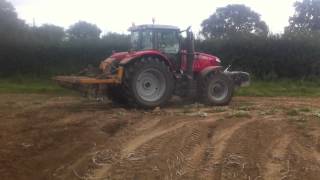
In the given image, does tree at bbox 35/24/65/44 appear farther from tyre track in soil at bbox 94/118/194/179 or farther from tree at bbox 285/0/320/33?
tree at bbox 285/0/320/33

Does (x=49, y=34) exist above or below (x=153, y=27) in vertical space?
below

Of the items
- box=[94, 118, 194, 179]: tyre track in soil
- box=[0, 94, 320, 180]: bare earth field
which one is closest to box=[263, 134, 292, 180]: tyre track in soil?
box=[0, 94, 320, 180]: bare earth field

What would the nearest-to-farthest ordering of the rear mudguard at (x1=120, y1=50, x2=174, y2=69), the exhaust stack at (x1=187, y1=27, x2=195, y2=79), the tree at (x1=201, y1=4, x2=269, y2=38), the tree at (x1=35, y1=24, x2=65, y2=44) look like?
the rear mudguard at (x1=120, y1=50, x2=174, y2=69), the exhaust stack at (x1=187, y1=27, x2=195, y2=79), the tree at (x1=35, y1=24, x2=65, y2=44), the tree at (x1=201, y1=4, x2=269, y2=38)

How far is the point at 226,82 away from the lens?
52.5 ft

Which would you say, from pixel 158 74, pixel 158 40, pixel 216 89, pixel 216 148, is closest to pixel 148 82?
pixel 158 74

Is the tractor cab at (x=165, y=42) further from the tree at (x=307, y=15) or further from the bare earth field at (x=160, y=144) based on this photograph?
the tree at (x=307, y=15)

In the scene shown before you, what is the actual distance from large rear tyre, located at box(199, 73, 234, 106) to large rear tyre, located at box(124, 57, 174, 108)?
1085 mm

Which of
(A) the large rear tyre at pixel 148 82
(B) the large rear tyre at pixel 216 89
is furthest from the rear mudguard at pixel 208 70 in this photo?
(A) the large rear tyre at pixel 148 82

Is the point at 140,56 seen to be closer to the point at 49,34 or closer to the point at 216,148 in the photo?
the point at 216,148

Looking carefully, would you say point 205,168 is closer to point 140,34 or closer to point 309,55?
point 140,34

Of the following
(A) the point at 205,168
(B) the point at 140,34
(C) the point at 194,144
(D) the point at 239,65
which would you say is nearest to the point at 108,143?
(C) the point at 194,144

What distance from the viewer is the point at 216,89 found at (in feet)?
52.4

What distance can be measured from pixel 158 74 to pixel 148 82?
0.32 metres

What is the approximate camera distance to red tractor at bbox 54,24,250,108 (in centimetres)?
1419
